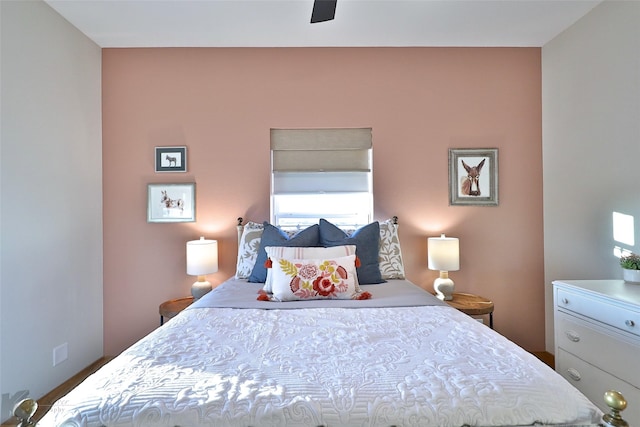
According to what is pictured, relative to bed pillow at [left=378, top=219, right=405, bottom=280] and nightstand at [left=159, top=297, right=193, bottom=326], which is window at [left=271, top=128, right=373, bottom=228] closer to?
bed pillow at [left=378, top=219, right=405, bottom=280]

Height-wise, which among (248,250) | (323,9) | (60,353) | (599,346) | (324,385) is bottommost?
(60,353)

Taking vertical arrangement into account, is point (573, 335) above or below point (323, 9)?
below

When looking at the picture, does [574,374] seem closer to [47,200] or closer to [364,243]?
[364,243]

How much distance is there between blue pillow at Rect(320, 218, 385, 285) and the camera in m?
2.31

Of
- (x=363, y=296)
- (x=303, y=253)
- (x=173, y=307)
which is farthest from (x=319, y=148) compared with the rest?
(x=173, y=307)

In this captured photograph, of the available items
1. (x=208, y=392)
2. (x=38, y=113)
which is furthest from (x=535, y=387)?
(x=38, y=113)

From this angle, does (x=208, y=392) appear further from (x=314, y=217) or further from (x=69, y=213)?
(x=69, y=213)

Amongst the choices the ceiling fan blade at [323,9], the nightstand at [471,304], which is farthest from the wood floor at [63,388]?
the ceiling fan blade at [323,9]

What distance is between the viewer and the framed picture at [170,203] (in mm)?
2961

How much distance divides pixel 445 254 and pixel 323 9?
1.94m

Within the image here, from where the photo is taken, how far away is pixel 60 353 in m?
2.48

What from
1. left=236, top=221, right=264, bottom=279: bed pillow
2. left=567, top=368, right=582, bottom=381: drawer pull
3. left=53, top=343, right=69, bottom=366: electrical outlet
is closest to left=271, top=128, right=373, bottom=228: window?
left=236, top=221, right=264, bottom=279: bed pillow

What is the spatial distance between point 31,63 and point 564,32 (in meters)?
3.91

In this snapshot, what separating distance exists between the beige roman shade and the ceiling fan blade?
1194 millimetres
